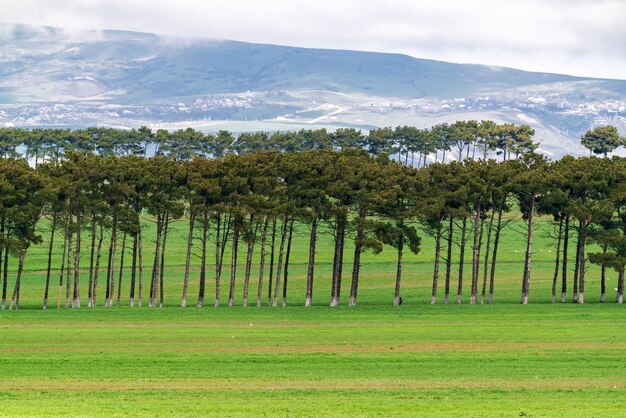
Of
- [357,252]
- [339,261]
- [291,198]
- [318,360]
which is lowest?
[318,360]

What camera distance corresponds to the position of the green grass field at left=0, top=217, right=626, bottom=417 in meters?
41.6

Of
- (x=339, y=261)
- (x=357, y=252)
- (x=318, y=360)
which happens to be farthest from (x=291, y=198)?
(x=318, y=360)

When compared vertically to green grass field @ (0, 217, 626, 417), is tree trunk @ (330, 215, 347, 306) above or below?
above

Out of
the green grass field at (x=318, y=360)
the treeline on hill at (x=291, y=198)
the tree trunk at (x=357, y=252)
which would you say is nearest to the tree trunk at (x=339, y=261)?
the treeline on hill at (x=291, y=198)

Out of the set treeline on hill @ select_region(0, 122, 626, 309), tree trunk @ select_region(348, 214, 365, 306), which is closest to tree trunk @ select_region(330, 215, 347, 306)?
treeline on hill @ select_region(0, 122, 626, 309)

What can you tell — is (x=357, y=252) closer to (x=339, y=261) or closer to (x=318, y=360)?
(x=339, y=261)

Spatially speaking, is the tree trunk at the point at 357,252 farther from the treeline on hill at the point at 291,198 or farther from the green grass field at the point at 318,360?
the green grass field at the point at 318,360

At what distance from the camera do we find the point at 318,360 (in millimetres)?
55656

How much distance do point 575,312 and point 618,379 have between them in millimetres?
38490

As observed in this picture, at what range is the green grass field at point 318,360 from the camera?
4162 centimetres

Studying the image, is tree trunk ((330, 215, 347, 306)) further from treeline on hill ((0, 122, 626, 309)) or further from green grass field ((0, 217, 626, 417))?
green grass field ((0, 217, 626, 417))

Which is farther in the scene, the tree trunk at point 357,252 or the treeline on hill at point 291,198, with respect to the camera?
the tree trunk at point 357,252

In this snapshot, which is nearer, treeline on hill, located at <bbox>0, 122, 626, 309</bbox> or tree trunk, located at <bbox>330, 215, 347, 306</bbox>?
treeline on hill, located at <bbox>0, 122, 626, 309</bbox>

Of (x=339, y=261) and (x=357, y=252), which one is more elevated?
(x=357, y=252)
